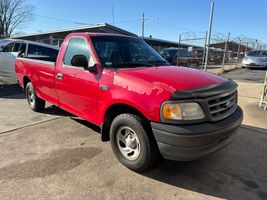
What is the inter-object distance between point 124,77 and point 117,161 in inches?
50.6

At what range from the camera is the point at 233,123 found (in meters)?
3.00

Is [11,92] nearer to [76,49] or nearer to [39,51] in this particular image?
[39,51]

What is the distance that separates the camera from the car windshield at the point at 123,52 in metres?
3.69

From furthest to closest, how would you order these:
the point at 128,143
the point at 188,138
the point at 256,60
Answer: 1. the point at 256,60
2. the point at 128,143
3. the point at 188,138

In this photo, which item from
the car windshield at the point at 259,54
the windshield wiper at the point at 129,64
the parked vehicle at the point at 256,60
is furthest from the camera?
the car windshield at the point at 259,54

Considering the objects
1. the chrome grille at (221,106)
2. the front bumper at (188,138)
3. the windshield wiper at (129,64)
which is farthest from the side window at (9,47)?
the chrome grille at (221,106)

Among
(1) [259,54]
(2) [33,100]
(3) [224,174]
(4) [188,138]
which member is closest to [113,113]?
(4) [188,138]

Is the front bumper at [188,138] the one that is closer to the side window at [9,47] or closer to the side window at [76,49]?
the side window at [76,49]

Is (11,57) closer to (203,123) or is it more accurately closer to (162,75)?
(162,75)

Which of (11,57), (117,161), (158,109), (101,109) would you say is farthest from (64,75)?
(11,57)

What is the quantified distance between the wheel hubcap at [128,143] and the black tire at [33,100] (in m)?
3.17

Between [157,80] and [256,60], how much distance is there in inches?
751

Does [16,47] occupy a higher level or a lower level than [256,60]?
higher

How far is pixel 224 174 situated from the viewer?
322 centimetres
